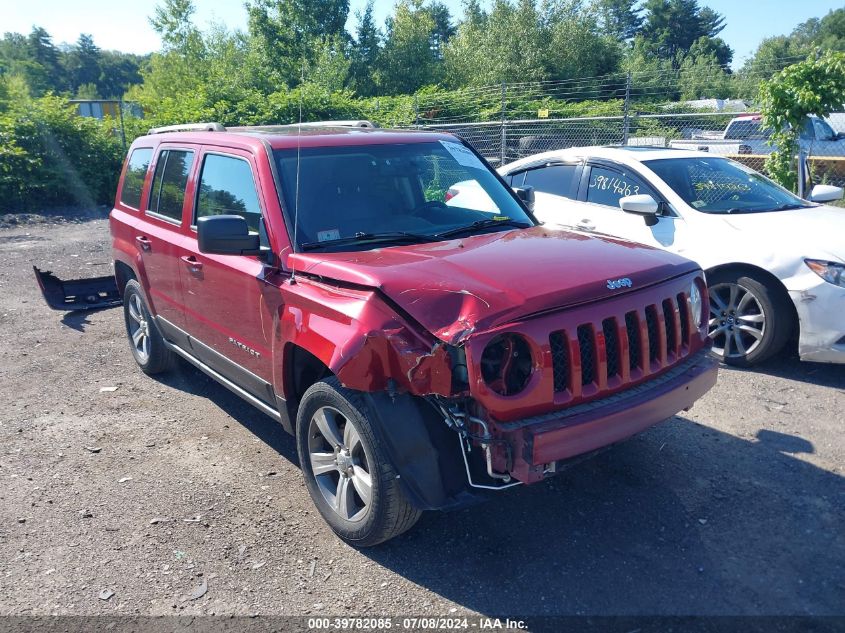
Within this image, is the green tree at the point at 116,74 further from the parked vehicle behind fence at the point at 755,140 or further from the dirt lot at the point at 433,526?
the dirt lot at the point at 433,526

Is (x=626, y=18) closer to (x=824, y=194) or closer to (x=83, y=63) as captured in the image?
(x=824, y=194)

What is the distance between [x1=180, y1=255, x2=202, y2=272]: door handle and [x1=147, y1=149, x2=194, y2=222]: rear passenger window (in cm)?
32

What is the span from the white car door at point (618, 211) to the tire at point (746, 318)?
551 millimetres

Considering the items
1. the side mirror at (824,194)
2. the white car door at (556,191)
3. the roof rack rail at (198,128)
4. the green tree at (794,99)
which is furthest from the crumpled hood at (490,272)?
the green tree at (794,99)

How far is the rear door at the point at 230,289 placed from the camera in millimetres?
3879

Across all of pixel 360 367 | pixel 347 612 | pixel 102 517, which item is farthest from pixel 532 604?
pixel 102 517

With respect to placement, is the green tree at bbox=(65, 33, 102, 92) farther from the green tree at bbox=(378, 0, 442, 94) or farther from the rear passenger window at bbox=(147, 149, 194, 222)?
the rear passenger window at bbox=(147, 149, 194, 222)

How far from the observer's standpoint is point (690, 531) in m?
3.48

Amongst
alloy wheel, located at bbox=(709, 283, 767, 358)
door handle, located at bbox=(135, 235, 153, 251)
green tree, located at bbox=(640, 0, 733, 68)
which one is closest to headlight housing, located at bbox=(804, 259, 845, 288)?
alloy wheel, located at bbox=(709, 283, 767, 358)

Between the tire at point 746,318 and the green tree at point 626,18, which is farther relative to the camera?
the green tree at point 626,18

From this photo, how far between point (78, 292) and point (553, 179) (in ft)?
17.6

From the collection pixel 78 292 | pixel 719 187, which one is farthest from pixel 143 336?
pixel 719 187

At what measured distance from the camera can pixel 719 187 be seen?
6.31m

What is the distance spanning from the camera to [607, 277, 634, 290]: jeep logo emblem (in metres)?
3.18
